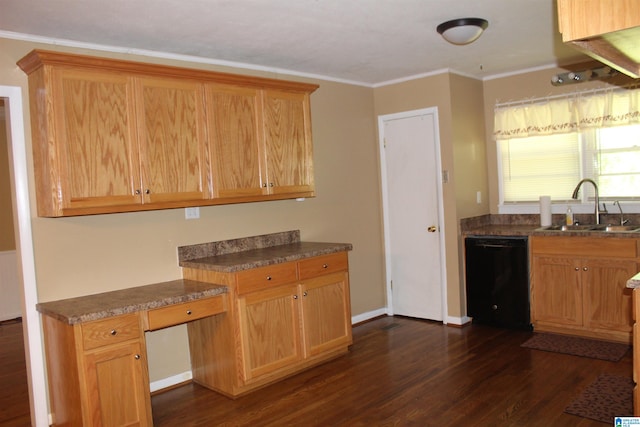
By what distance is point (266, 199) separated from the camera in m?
4.05

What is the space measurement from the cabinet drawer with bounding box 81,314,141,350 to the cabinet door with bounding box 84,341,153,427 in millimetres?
39

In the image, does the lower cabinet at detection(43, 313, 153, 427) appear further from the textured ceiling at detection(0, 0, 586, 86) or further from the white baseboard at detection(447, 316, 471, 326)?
the white baseboard at detection(447, 316, 471, 326)

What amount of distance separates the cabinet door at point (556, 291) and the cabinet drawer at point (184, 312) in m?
2.69

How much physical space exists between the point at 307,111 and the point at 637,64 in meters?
2.76

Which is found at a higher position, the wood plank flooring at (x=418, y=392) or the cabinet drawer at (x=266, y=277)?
the cabinet drawer at (x=266, y=277)

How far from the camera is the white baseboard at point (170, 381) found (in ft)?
12.0

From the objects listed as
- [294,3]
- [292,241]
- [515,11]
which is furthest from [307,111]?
[515,11]

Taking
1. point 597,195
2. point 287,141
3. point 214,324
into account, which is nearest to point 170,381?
point 214,324

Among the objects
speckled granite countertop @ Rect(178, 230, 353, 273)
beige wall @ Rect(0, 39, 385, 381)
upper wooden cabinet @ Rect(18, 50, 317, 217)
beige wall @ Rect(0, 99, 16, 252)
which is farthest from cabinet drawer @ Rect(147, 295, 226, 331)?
beige wall @ Rect(0, 99, 16, 252)

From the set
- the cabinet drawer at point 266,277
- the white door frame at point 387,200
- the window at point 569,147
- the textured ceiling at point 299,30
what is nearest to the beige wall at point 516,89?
the window at point 569,147

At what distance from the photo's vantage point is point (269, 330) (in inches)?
143

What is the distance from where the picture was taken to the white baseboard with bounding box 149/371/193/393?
3.67 meters

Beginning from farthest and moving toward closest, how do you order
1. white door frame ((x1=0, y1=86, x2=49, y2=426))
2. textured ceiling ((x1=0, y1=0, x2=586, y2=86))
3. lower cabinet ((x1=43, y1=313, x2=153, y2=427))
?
white door frame ((x1=0, y1=86, x2=49, y2=426)) → textured ceiling ((x1=0, y1=0, x2=586, y2=86)) → lower cabinet ((x1=43, y1=313, x2=153, y2=427))

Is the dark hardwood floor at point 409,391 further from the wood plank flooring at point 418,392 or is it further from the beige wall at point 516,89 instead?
the beige wall at point 516,89
